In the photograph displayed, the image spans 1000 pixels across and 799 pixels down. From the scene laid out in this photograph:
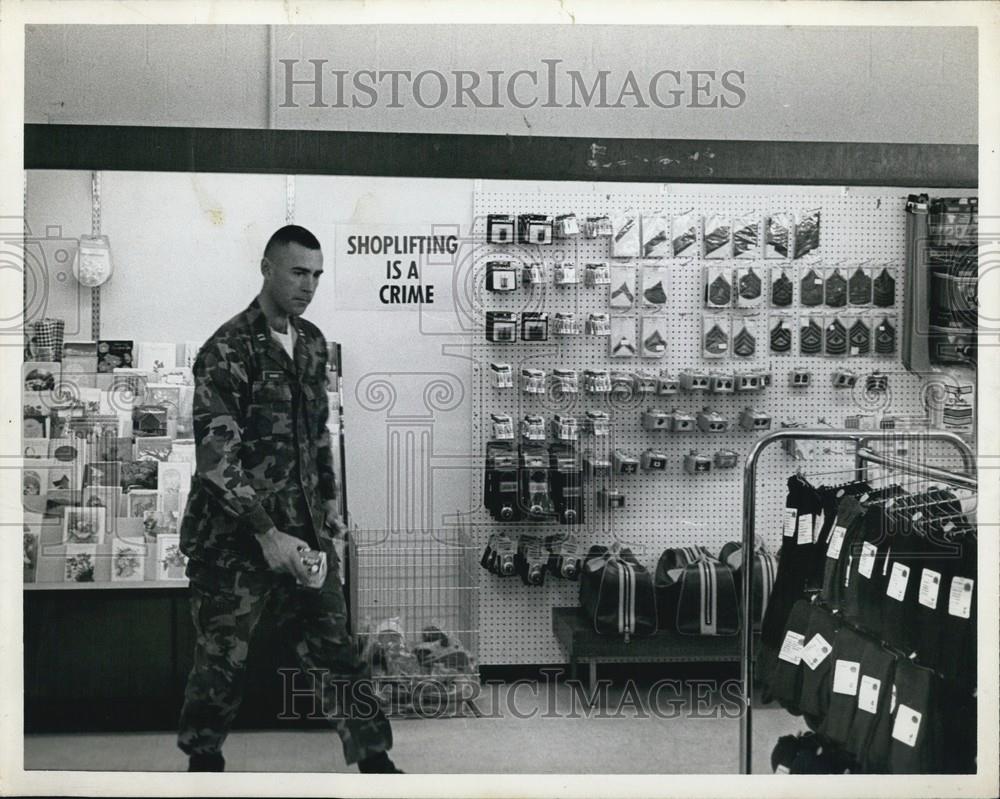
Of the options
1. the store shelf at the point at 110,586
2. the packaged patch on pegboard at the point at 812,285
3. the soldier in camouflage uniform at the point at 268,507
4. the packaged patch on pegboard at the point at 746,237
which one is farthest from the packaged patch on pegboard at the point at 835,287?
the store shelf at the point at 110,586

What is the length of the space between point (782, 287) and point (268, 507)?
1.77 metres

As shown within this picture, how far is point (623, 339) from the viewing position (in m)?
3.56

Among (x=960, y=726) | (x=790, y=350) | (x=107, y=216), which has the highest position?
(x=107, y=216)

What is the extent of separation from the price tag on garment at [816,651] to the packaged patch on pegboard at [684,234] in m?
1.27

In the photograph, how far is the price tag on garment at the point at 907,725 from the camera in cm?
261

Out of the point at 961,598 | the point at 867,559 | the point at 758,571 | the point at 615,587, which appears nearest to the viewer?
the point at 961,598

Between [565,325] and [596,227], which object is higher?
[596,227]

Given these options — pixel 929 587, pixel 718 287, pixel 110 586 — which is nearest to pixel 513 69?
pixel 718 287

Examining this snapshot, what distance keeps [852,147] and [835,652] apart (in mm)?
1596

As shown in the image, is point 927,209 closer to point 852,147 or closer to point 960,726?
point 852,147

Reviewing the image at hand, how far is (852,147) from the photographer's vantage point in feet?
11.1

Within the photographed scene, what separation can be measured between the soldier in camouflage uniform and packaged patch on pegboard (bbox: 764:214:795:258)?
1.43 metres

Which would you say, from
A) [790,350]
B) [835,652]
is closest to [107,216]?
[790,350]

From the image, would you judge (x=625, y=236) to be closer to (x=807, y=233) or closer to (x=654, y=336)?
(x=654, y=336)
